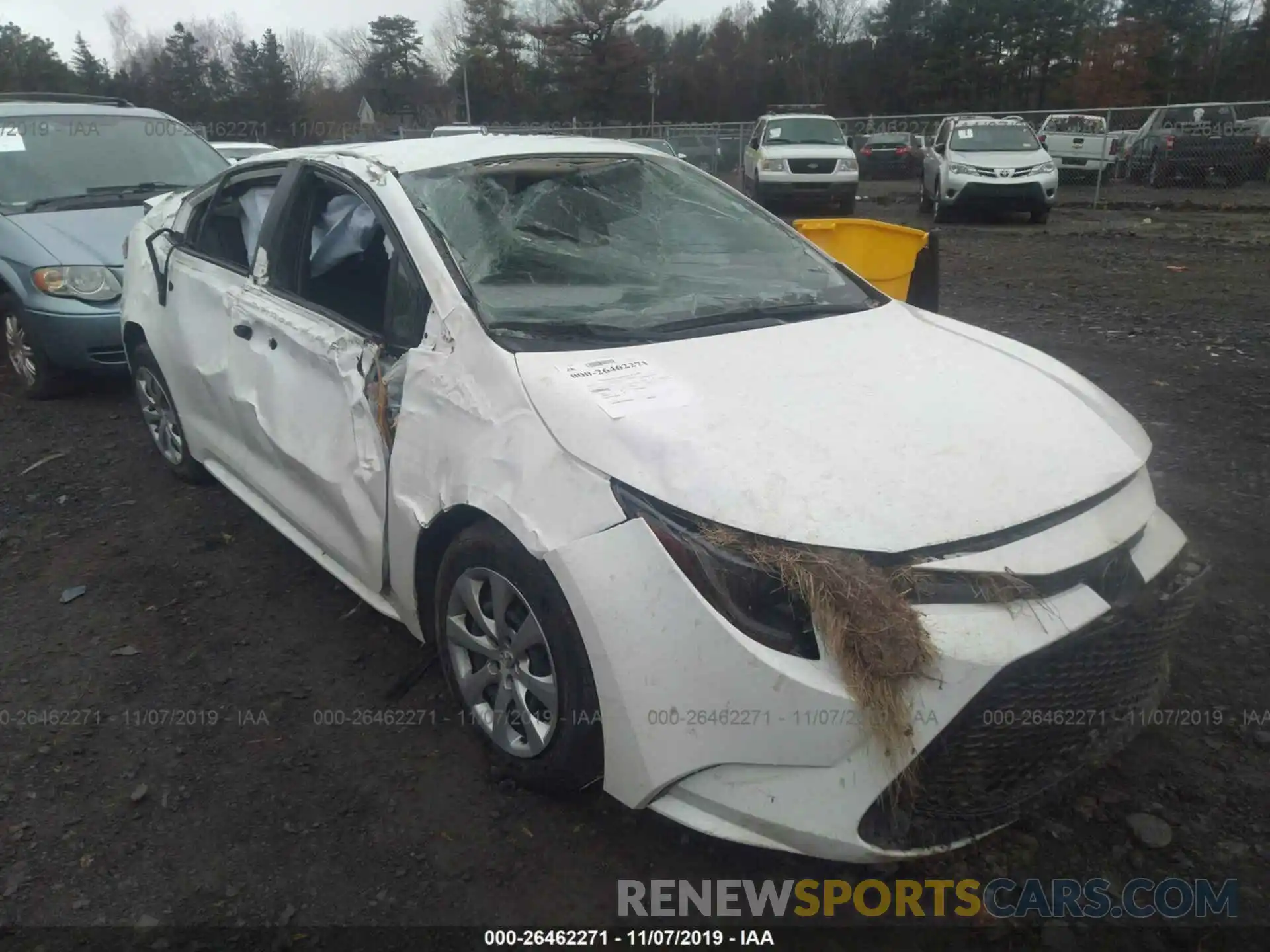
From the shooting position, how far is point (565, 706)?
2.24 meters

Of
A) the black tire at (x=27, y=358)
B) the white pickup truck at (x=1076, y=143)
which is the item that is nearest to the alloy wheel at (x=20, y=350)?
the black tire at (x=27, y=358)

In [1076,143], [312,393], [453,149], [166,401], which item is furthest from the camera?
[1076,143]

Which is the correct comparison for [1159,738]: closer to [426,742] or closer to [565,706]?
[565,706]

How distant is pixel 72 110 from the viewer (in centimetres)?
692

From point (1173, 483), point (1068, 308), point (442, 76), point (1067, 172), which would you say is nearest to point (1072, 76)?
point (1067, 172)

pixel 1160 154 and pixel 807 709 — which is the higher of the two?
pixel 1160 154

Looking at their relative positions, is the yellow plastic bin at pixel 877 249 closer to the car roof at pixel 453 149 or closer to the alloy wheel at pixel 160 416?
the car roof at pixel 453 149

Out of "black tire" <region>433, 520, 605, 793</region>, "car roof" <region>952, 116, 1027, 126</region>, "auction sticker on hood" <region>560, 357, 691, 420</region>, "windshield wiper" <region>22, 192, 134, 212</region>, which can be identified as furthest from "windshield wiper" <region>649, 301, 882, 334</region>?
"car roof" <region>952, 116, 1027, 126</region>

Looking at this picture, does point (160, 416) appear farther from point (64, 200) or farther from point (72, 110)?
point (72, 110)

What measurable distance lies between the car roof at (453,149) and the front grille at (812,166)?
1442 centimetres

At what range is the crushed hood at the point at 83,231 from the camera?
569cm

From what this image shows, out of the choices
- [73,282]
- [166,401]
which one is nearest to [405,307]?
[166,401]

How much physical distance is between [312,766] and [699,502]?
4.88 feet

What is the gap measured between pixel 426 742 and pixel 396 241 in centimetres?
152
